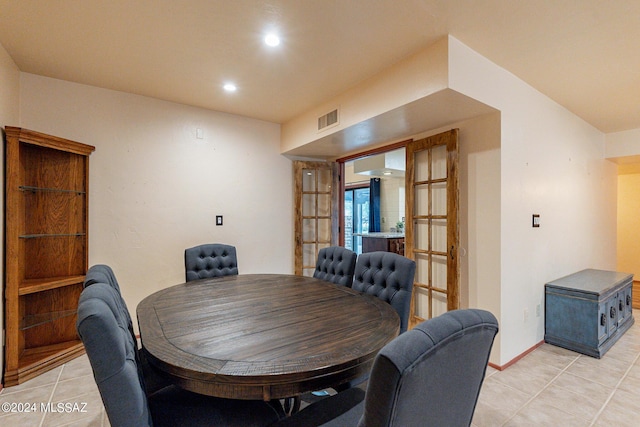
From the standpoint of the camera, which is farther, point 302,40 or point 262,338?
point 302,40

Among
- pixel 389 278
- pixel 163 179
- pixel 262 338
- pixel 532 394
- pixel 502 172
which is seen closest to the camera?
pixel 262 338

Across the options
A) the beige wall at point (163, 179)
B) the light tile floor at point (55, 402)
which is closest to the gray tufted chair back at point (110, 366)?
the light tile floor at point (55, 402)

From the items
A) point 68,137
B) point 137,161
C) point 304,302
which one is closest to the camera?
point 304,302

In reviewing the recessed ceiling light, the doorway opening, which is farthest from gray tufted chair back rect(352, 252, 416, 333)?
the doorway opening

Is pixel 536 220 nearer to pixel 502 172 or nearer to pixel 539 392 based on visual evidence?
pixel 502 172

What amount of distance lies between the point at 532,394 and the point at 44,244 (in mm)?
4358

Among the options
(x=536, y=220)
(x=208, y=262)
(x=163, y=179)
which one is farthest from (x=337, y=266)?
(x=163, y=179)

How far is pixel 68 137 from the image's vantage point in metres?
2.86

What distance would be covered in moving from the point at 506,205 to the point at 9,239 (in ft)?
13.3

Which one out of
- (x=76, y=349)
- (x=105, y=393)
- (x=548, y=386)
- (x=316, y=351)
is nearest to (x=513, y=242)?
(x=548, y=386)

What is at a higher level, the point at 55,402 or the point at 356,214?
the point at 356,214

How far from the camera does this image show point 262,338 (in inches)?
52.5

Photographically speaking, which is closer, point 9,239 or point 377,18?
point 377,18

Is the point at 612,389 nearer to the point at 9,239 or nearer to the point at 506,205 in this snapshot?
the point at 506,205
